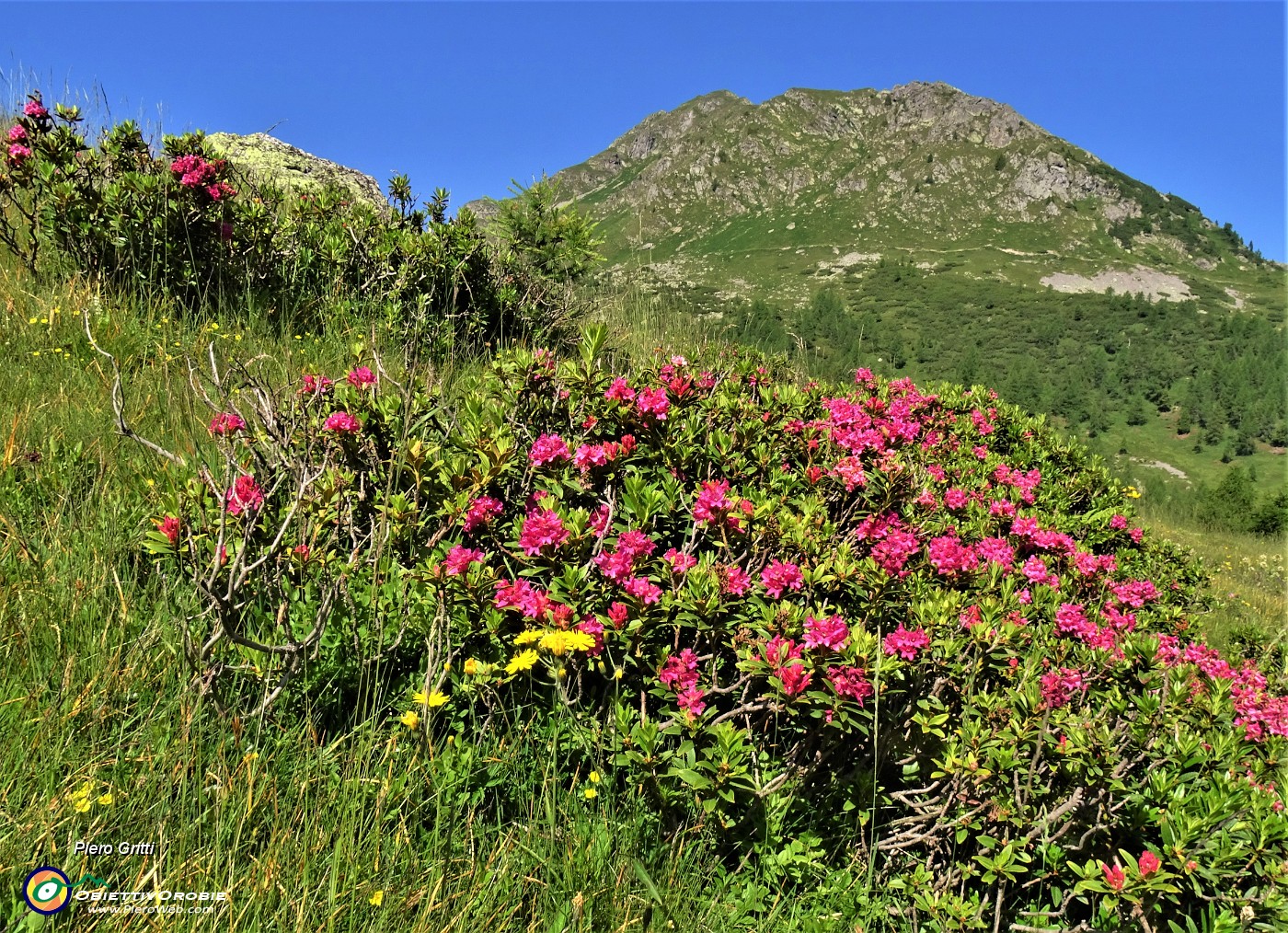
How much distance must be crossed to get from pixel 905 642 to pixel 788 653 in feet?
1.33

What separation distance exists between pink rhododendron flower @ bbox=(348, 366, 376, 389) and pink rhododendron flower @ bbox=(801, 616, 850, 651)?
2.09 metres

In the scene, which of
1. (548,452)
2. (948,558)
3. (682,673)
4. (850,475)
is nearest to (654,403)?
(548,452)

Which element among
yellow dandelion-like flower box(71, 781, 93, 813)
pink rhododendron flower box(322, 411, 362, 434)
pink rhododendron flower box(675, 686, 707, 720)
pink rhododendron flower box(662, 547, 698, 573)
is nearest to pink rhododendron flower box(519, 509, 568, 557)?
pink rhododendron flower box(662, 547, 698, 573)

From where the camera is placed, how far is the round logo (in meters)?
1.15

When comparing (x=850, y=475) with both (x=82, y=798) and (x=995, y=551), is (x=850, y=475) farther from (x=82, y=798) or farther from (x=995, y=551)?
(x=82, y=798)

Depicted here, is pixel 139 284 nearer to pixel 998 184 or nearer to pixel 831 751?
pixel 831 751

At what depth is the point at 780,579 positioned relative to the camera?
2113 millimetres

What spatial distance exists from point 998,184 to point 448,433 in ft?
777

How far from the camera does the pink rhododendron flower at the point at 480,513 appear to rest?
2297mm

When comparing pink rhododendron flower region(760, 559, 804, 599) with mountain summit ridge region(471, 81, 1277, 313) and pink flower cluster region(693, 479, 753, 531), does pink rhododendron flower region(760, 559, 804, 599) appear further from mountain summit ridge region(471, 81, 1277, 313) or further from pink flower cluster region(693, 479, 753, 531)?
mountain summit ridge region(471, 81, 1277, 313)

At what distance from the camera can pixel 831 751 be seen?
202cm

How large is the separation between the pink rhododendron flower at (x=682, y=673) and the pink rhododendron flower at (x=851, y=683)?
400mm

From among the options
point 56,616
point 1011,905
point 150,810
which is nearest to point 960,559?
point 1011,905

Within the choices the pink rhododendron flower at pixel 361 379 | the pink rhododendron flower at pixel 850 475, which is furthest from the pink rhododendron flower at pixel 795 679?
the pink rhododendron flower at pixel 361 379
